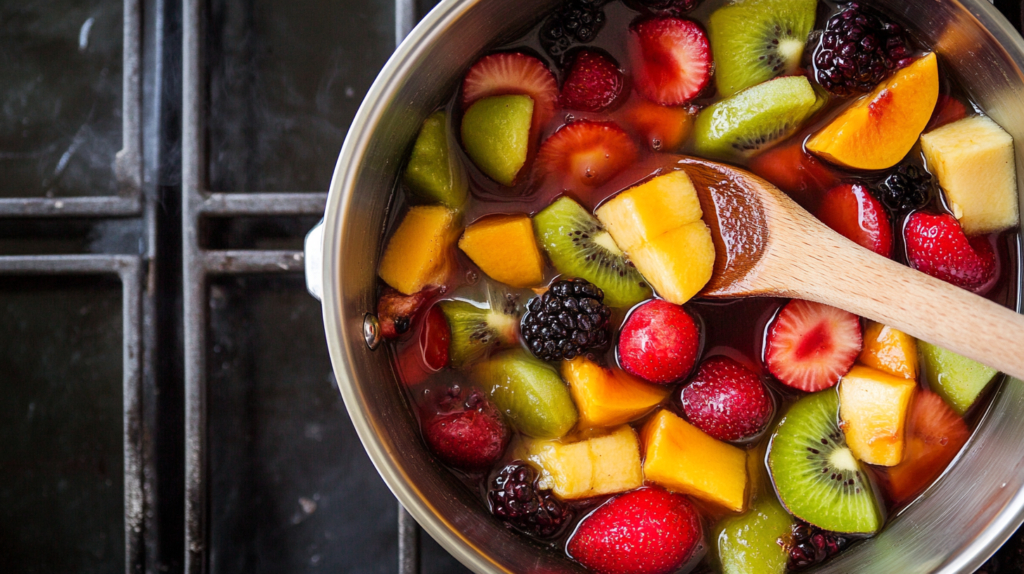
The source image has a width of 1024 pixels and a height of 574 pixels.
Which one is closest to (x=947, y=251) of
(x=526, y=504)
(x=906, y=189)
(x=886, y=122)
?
(x=906, y=189)

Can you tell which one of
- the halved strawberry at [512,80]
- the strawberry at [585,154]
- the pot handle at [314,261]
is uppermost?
the halved strawberry at [512,80]

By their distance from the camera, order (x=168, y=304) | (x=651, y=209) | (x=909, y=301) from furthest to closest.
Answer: (x=168, y=304)
(x=651, y=209)
(x=909, y=301)

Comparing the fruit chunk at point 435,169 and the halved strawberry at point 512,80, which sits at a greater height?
the halved strawberry at point 512,80

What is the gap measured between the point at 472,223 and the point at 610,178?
253 millimetres

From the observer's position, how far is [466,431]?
1104 millimetres

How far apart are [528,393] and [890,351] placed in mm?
613

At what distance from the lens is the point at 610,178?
115 cm

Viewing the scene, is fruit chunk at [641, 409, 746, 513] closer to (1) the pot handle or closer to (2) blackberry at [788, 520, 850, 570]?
(2) blackberry at [788, 520, 850, 570]

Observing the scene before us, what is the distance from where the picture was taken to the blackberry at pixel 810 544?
3.70 ft

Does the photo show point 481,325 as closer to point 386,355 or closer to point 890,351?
point 386,355

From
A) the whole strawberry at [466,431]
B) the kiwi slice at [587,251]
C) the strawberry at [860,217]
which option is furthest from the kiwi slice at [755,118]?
the whole strawberry at [466,431]

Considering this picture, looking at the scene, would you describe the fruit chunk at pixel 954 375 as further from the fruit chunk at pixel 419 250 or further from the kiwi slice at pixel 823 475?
the fruit chunk at pixel 419 250

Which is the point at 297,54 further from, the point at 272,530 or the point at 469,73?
the point at 272,530

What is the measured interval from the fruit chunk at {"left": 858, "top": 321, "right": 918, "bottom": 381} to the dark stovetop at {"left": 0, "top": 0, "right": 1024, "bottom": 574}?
43 centimetres
